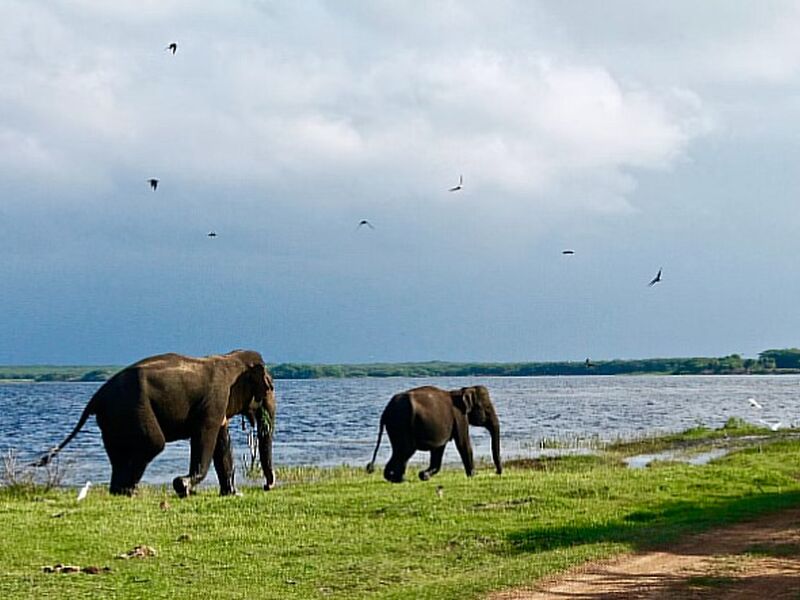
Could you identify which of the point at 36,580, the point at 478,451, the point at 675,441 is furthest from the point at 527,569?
the point at 675,441

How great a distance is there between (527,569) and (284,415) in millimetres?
65229

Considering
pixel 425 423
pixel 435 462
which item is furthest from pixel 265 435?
pixel 435 462

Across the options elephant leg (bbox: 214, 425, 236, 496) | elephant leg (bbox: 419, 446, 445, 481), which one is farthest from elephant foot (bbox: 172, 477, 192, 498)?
elephant leg (bbox: 419, 446, 445, 481)

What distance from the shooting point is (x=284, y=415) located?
77.8 m

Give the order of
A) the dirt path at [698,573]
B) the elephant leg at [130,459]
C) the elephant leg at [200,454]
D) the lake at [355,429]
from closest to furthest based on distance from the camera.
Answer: the dirt path at [698,573] → the elephant leg at [130,459] → the elephant leg at [200,454] → the lake at [355,429]

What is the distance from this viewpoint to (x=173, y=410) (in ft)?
64.1

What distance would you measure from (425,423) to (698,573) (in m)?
11.4

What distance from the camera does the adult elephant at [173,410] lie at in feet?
63.1

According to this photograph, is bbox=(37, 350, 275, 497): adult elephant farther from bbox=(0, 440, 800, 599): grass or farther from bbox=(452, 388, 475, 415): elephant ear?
bbox=(452, 388, 475, 415): elephant ear

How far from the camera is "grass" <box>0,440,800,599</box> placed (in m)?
12.5

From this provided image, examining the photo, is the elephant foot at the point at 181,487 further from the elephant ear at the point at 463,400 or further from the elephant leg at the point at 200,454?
the elephant ear at the point at 463,400

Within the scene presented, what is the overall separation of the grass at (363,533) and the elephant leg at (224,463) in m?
0.86

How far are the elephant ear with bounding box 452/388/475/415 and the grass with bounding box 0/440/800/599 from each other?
3754 mm

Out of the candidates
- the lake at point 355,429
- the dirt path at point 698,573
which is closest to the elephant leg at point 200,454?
the dirt path at point 698,573
